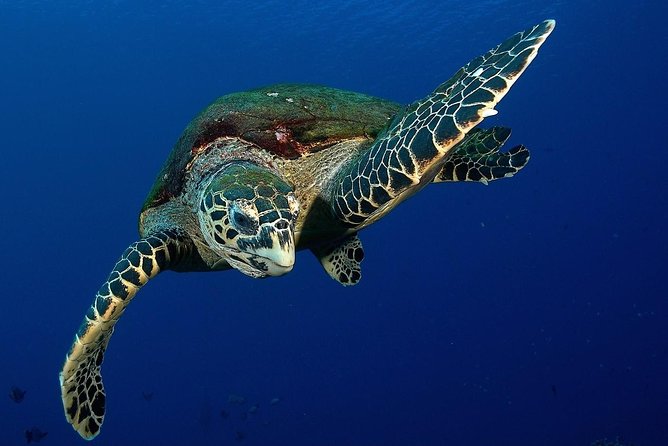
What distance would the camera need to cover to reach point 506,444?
72.2 feet

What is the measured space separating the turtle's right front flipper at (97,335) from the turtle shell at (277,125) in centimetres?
76

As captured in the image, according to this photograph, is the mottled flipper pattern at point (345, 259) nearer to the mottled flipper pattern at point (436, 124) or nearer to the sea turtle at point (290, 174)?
the sea turtle at point (290, 174)

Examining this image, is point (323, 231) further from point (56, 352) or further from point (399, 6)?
point (56, 352)

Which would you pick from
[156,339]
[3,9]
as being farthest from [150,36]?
[156,339]

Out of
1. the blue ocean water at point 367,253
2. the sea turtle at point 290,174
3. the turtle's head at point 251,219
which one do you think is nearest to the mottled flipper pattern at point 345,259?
the sea turtle at point 290,174

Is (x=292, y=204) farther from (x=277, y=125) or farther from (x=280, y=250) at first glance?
(x=277, y=125)

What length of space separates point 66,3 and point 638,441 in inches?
1656

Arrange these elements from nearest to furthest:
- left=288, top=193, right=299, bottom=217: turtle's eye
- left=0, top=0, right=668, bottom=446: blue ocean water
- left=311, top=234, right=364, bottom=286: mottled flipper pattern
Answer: left=288, top=193, right=299, bottom=217: turtle's eye, left=311, top=234, right=364, bottom=286: mottled flipper pattern, left=0, top=0, right=668, bottom=446: blue ocean water

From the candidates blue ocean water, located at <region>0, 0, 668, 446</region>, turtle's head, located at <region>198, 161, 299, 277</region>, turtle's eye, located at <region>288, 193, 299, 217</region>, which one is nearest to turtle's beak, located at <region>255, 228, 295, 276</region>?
turtle's head, located at <region>198, 161, 299, 277</region>

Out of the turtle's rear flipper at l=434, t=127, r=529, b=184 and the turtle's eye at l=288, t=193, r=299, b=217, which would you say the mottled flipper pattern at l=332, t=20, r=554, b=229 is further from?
the turtle's rear flipper at l=434, t=127, r=529, b=184

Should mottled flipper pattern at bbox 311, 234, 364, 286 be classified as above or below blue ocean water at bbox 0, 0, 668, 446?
below

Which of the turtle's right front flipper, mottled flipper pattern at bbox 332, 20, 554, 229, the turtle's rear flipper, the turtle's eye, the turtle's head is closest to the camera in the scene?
mottled flipper pattern at bbox 332, 20, 554, 229

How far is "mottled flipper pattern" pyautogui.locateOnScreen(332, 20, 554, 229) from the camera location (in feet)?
9.61

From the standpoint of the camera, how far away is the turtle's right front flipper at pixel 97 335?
12.1 ft
